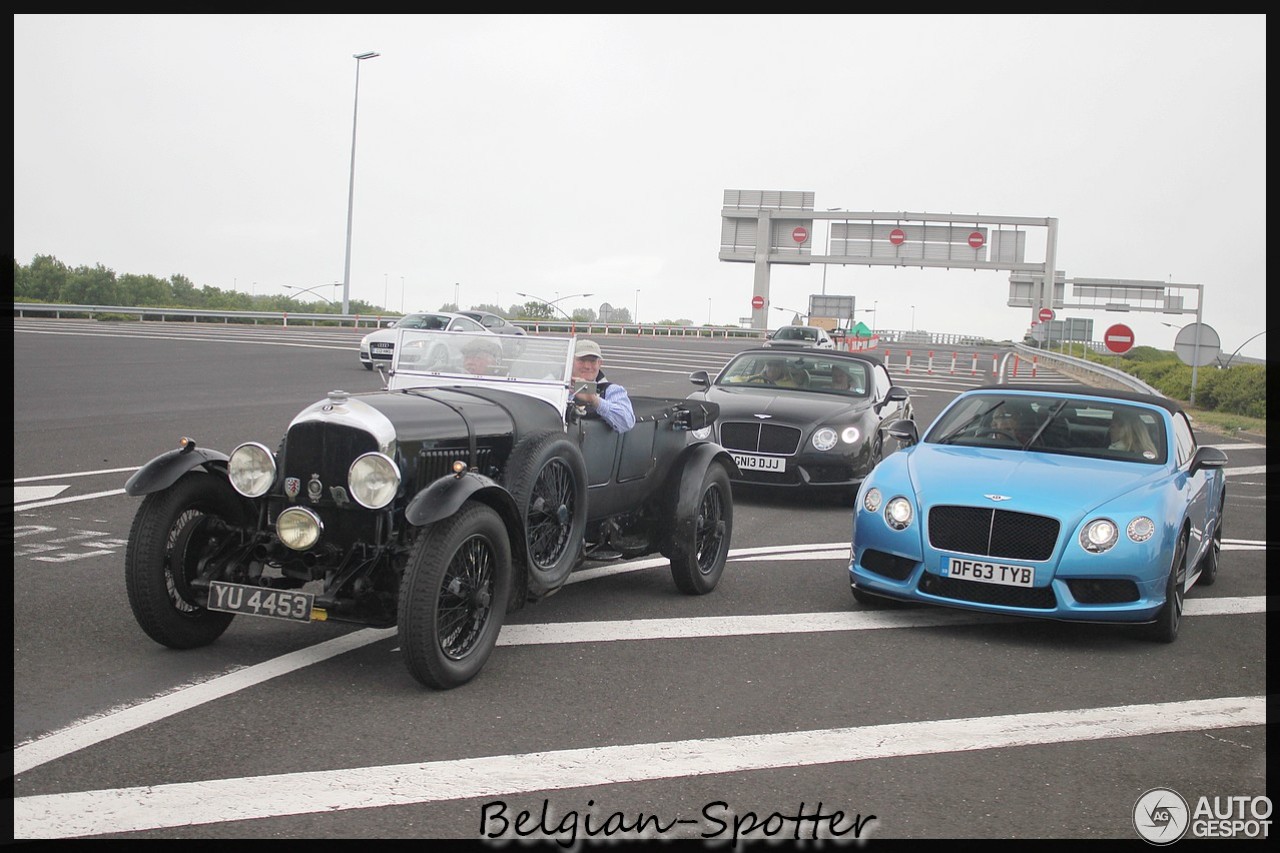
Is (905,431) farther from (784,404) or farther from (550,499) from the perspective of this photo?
(784,404)

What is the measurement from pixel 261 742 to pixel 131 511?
5993 millimetres

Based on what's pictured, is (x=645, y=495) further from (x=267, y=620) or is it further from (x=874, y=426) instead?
(x=874, y=426)

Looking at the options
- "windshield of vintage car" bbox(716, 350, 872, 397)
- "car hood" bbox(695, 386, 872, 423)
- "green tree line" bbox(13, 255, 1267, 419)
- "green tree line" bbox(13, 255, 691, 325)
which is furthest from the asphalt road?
"green tree line" bbox(13, 255, 691, 325)

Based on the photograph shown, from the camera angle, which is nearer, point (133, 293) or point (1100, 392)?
point (1100, 392)

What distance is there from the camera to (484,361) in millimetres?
7414

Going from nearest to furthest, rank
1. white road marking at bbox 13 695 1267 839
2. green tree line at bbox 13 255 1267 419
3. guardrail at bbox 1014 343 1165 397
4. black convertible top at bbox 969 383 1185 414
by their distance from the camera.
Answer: white road marking at bbox 13 695 1267 839
black convertible top at bbox 969 383 1185 414
guardrail at bbox 1014 343 1165 397
green tree line at bbox 13 255 1267 419

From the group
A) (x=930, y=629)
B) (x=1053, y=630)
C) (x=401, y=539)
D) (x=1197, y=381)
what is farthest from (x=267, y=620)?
(x=1197, y=381)

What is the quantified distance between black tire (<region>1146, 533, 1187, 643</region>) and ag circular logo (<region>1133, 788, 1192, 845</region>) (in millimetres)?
2539

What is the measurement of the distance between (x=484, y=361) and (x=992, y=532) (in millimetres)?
3105

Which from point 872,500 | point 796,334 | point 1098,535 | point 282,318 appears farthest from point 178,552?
point 282,318

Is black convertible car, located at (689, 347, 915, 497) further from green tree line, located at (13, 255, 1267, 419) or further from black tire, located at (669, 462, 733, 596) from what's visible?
green tree line, located at (13, 255, 1267, 419)

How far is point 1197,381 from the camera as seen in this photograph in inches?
1213

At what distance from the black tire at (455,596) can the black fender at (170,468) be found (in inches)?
51.8

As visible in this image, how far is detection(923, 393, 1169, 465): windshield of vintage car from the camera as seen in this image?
8.13 metres
